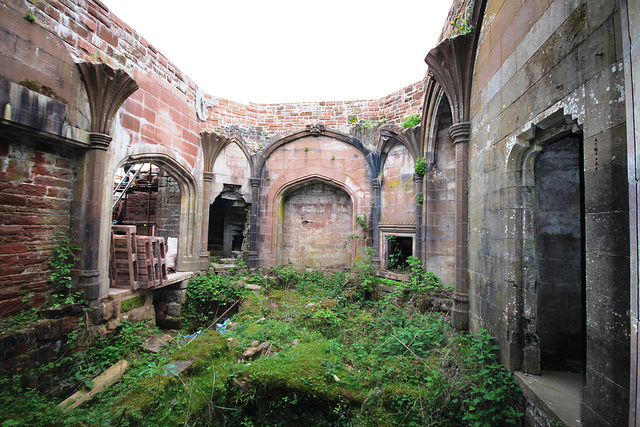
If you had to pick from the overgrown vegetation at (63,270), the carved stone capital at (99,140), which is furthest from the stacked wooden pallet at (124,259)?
the carved stone capital at (99,140)

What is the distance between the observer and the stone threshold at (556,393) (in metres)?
2.52

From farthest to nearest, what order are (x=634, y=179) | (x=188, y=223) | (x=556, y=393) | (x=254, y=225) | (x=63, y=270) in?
1. (x=254, y=225)
2. (x=188, y=223)
3. (x=63, y=270)
4. (x=556, y=393)
5. (x=634, y=179)

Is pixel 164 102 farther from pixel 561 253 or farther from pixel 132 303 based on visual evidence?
pixel 561 253

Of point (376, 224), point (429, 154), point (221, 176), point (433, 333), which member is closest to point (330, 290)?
point (376, 224)

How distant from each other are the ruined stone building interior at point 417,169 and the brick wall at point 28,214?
0.09 feet

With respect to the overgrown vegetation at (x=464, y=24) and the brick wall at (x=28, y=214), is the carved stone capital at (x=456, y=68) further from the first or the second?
the brick wall at (x=28, y=214)

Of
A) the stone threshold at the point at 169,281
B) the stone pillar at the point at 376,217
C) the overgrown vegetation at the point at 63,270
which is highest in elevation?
the stone pillar at the point at 376,217

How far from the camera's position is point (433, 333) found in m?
4.75

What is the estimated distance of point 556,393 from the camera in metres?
2.84

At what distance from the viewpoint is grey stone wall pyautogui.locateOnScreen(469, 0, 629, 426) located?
2.04m

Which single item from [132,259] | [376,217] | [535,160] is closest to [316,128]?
[376,217]

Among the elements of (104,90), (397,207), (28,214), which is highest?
(104,90)

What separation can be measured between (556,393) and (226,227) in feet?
38.0

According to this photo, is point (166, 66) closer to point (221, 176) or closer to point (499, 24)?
point (221, 176)
